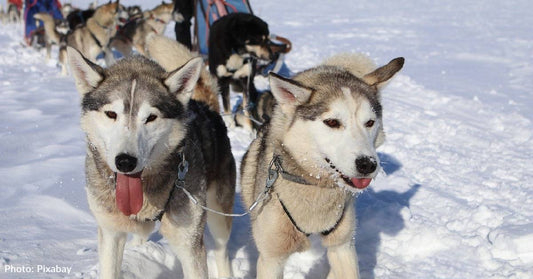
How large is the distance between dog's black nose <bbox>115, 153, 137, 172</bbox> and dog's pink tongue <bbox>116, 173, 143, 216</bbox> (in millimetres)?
201

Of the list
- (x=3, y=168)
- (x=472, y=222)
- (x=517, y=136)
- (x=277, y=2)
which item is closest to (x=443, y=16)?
(x=277, y=2)

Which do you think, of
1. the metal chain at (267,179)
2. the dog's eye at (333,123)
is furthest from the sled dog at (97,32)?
the dog's eye at (333,123)

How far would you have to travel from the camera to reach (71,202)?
2.88m

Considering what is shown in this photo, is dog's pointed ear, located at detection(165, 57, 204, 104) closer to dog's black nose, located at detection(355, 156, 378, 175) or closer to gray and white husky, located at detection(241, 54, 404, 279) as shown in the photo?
gray and white husky, located at detection(241, 54, 404, 279)

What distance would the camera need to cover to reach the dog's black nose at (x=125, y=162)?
1.72 meters

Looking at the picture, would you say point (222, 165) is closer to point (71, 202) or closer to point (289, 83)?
point (289, 83)

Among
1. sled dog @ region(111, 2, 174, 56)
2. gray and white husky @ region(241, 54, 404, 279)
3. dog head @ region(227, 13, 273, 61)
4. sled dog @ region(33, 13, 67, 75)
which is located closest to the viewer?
gray and white husky @ region(241, 54, 404, 279)

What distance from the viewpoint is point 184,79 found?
2.10 m

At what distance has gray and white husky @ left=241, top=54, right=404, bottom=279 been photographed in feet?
6.03

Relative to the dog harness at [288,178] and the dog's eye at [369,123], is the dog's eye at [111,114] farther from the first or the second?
the dog's eye at [369,123]

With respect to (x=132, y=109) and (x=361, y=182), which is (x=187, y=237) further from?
(x=361, y=182)

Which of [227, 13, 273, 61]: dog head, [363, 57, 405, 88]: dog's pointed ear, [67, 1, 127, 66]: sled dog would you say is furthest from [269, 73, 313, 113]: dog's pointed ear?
[67, 1, 127, 66]: sled dog

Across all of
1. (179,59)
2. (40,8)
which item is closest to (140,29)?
(40,8)

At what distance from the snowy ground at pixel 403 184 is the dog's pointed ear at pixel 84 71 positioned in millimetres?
866
